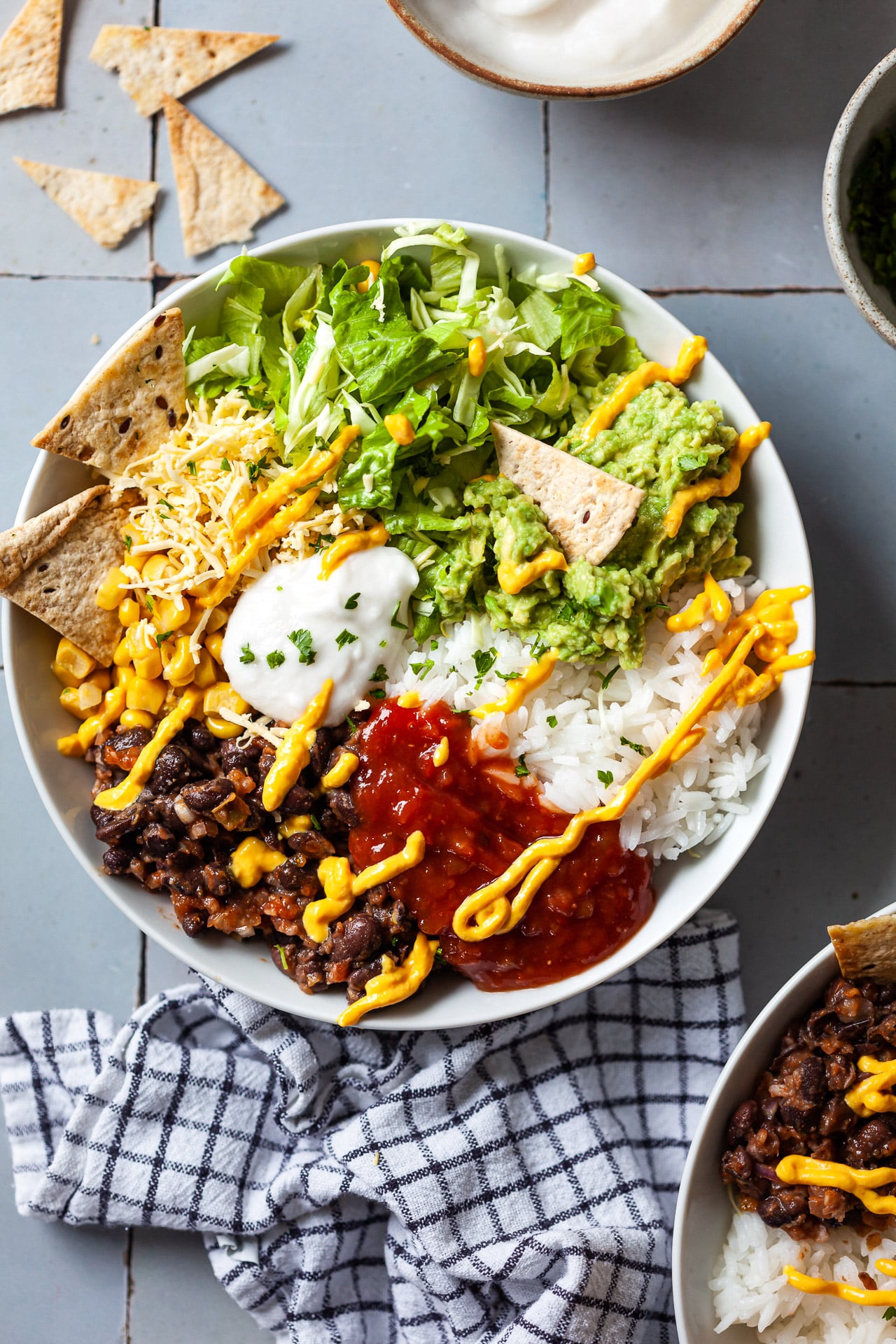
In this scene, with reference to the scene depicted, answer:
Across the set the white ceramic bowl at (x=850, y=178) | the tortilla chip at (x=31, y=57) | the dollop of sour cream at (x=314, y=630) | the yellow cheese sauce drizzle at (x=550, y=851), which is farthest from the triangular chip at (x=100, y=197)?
the yellow cheese sauce drizzle at (x=550, y=851)

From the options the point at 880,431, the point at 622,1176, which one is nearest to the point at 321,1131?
the point at 622,1176

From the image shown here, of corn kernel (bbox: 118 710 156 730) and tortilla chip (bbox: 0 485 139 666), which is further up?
tortilla chip (bbox: 0 485 139 666)

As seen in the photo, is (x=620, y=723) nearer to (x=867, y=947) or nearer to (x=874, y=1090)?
(x=867, y=947)

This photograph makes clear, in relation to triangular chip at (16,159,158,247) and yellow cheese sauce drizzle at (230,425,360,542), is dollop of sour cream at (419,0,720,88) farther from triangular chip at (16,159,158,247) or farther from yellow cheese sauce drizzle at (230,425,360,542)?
yellow cheese sauce drizzle at (230,425,360,542)

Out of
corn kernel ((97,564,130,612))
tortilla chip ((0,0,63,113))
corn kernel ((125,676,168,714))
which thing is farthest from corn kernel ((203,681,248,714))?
→ tortilla chip ((0,0,63,113))

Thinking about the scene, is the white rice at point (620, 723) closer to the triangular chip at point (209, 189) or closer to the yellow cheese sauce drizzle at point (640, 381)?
the yellow cheese sauce drizzle at point (640, 381)

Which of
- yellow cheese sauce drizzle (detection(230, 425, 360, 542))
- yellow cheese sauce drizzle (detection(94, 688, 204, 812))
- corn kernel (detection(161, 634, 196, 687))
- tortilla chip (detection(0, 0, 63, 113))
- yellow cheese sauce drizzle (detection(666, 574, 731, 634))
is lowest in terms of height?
yellow cheese sauce drizzle (detection(94, 688, 204, 812))
